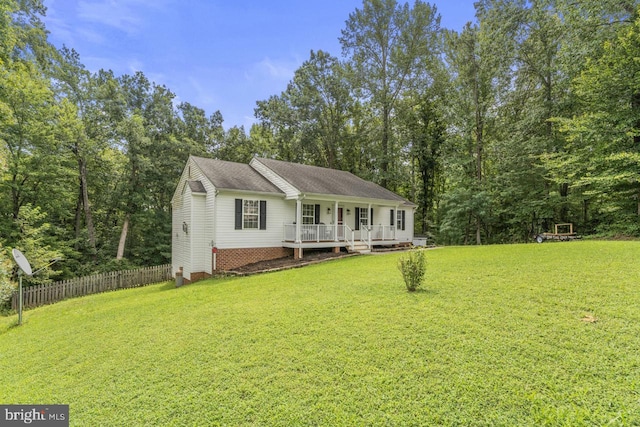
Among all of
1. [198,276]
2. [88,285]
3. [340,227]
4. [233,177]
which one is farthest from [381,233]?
[88,285]

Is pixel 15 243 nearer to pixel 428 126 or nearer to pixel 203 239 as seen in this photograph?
pixel 203 239

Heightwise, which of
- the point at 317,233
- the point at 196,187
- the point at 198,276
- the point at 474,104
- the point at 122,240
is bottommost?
the point at 198,276

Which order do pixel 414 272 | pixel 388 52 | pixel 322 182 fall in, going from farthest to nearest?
pixel 388 52 < pixel 322 182 < pixel 414 272

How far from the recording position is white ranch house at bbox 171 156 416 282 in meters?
12.9

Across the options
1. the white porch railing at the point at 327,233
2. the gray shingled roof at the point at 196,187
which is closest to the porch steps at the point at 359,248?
the white porch railing at the point at 327,233

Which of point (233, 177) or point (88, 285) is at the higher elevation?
point (233, 177)

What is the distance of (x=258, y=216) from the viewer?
45.4 ft

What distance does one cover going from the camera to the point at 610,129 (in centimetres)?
1421

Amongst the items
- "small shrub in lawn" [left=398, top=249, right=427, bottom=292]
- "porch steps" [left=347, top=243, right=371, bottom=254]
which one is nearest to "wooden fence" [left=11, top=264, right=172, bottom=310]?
"porch steps" [left=347, top=243, right=371, bottom=254]

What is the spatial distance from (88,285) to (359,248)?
13528mm

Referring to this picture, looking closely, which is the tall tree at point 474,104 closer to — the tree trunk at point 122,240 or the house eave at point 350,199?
the house eave at point 350,199

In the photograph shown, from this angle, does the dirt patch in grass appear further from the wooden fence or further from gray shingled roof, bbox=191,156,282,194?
the wooden fence

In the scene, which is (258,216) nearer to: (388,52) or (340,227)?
(340,227)

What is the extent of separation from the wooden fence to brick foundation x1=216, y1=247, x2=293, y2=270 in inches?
221
